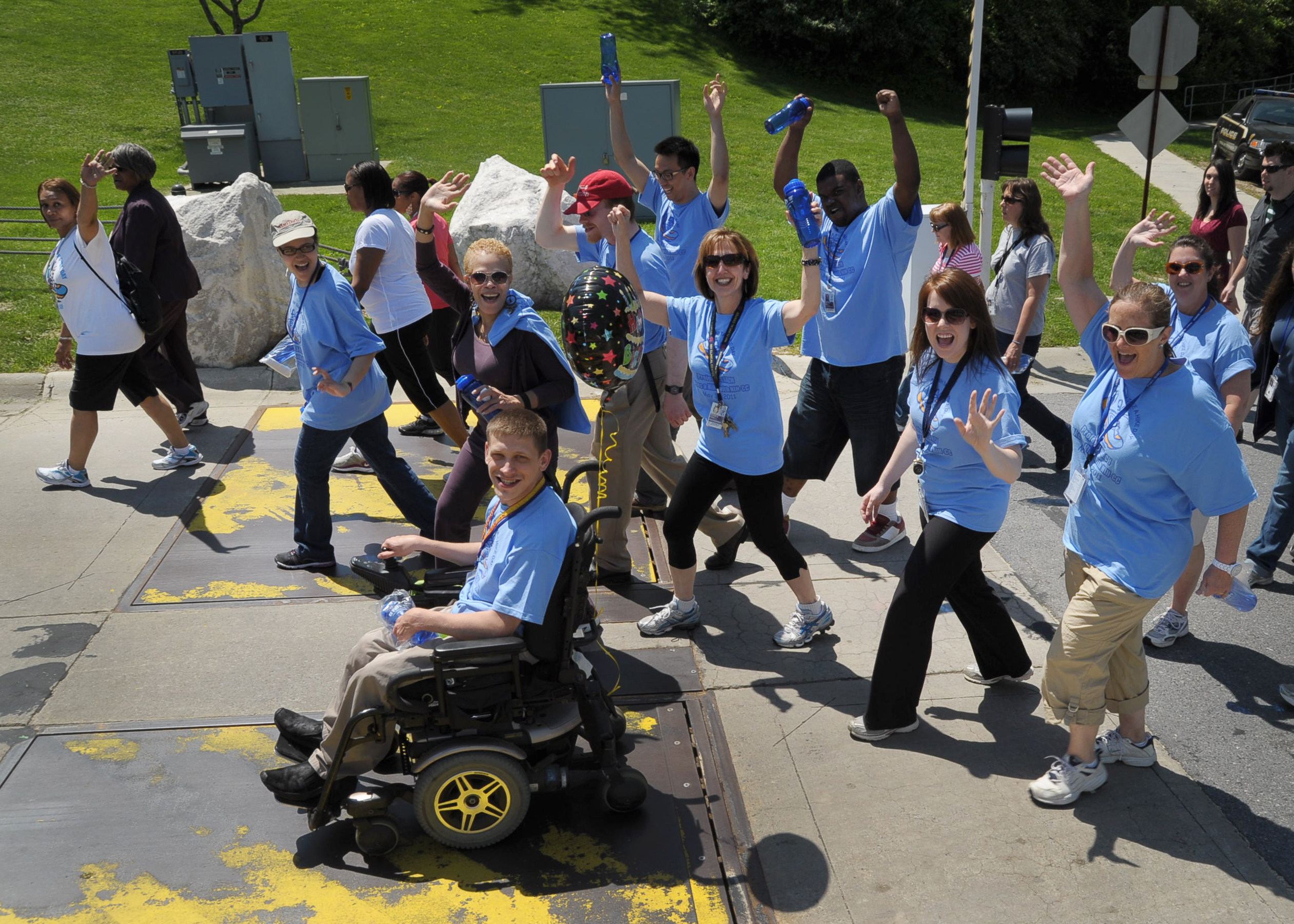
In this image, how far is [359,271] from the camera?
6578mm

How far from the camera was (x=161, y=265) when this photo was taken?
7.49 meters

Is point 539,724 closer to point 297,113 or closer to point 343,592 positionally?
point 343,592

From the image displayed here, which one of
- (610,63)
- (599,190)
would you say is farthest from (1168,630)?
(610,63)

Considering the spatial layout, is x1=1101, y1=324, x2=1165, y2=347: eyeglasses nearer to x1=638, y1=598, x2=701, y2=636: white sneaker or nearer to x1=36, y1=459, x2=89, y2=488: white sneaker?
x1=638, y1=598, x2=701, y2=636: white sneaker

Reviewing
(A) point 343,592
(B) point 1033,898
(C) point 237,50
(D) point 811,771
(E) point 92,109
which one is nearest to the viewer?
(B) point 1033,898

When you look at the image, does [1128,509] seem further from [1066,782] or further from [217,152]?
Result: [217,152]

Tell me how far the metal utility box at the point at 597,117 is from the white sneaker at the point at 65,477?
29.6ft

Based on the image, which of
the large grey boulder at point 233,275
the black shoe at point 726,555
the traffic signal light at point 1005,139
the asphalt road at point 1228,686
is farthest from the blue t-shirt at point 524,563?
the traffic signal light at point 1005,139

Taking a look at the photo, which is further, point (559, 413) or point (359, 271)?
point (359, 271)

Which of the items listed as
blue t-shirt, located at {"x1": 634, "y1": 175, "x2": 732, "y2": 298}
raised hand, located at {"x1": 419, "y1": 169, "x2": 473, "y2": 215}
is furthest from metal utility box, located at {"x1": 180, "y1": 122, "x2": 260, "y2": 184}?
blue t-shirt, located at {"x1": 634, "y1": 175, "x2": 732, "y2": 298}

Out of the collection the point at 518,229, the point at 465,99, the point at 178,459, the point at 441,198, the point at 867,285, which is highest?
the point at 441,198

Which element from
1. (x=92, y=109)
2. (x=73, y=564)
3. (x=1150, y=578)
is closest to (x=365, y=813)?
(x=1150, y=578)

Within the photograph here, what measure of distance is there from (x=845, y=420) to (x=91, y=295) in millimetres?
4808

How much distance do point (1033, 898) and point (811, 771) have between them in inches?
38.6
